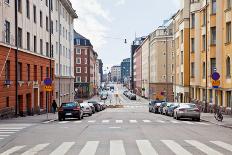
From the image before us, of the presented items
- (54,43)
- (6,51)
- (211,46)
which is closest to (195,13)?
(211,46)

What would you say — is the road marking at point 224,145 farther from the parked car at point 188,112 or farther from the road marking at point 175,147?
the parked car at point 188,112

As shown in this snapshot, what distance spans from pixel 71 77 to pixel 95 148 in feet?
189

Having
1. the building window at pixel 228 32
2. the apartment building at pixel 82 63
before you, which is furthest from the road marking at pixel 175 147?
the apartment building at pixel 82 63

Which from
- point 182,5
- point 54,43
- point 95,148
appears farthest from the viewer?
point 182,5

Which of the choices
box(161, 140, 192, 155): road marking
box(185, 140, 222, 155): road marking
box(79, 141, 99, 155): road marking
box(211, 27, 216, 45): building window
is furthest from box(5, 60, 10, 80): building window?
box(211, 27, 216, 45): building window

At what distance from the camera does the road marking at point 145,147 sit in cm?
1282

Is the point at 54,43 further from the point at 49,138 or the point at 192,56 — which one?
the point at 49,138

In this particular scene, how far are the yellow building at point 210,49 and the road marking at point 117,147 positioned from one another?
18.6 meters

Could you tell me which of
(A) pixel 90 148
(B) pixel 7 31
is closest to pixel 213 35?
(B) pixel 7 31

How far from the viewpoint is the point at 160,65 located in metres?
103

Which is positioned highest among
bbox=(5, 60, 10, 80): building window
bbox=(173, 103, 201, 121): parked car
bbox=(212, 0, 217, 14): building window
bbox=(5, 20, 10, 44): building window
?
bbox=(212, 0, 217, 14): building window

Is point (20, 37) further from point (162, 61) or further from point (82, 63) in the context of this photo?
point (82, 63)

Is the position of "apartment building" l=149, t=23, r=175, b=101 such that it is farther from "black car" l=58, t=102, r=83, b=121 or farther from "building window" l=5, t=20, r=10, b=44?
"building window" l=5, t=20, r=10, b=44

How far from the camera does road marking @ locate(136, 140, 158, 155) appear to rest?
12.8 meters
